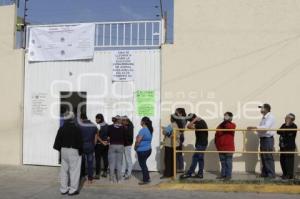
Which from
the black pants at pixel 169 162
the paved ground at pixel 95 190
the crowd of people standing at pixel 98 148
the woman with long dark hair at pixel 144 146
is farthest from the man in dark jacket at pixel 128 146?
the black pants at pixel 169 162

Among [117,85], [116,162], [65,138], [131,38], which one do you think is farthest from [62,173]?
[131,38]

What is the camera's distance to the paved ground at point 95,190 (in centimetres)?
1060

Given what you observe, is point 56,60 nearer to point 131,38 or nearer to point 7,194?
point 131,38

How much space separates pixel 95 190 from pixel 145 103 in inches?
129

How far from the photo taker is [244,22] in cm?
1328

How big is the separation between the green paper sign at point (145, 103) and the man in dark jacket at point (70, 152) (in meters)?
3.28

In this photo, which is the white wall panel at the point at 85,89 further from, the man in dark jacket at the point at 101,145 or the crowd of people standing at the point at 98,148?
the crowd of people standing at the point at 98,148

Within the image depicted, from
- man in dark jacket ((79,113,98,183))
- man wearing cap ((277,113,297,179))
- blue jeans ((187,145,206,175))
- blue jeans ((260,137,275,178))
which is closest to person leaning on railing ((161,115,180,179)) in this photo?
blue jeans ((187,145,206,175))

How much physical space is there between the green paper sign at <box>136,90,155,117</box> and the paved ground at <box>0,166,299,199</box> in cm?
174

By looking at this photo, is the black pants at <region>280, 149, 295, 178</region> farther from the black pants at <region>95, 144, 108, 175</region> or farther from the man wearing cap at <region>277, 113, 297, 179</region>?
the black pants at <region>95, 144, 108, 175</region>

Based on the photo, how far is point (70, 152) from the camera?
10.7m

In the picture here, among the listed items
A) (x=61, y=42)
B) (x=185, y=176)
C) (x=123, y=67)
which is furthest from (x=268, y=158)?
(x=61, y=42)

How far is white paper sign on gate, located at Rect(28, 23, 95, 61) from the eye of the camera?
14.2 m

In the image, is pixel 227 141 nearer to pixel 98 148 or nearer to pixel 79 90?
pixel 98 148
